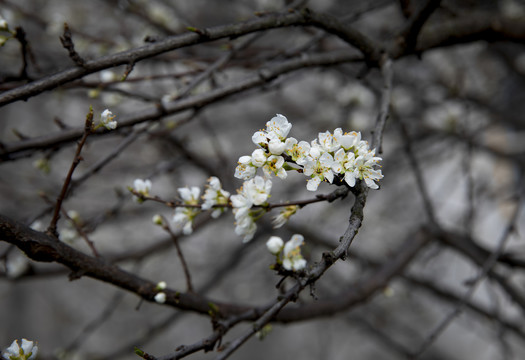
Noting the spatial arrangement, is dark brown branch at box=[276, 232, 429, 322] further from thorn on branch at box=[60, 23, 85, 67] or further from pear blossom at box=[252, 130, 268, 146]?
thorn on branch at box=[60, 23, 85, 67]

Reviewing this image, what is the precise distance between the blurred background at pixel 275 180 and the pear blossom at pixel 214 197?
0.57 meters

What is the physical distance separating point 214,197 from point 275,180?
446 cm

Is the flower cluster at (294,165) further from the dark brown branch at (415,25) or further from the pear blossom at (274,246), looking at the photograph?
the dark brown branch at (415,25)

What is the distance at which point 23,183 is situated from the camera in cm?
464

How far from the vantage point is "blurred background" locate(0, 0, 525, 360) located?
282 centimetres

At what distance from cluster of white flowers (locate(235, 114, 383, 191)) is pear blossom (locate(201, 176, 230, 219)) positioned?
0.14m

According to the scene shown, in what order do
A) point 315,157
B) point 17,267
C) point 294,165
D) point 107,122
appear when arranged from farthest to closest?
point 17,267 → point 107,122 → point 294,165 → point 315,157

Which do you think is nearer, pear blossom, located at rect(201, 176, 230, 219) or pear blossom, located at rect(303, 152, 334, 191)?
pear blossom, located at rect(303, 152, 334, 191)

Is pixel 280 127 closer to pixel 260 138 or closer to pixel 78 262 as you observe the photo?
pixel 260 138

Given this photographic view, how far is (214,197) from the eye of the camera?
1399mm

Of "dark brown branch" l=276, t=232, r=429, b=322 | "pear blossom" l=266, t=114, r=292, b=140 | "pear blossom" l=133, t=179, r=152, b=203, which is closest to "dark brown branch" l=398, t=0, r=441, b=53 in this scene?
"pear blossom" l=266, t=114, r=292, b=140

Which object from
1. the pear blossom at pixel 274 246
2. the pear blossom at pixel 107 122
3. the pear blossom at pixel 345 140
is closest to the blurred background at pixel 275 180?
the pear blossom at pixel 107 122

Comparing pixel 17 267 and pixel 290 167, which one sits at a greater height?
pixel 17 267

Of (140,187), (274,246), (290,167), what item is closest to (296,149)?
(290,167)
